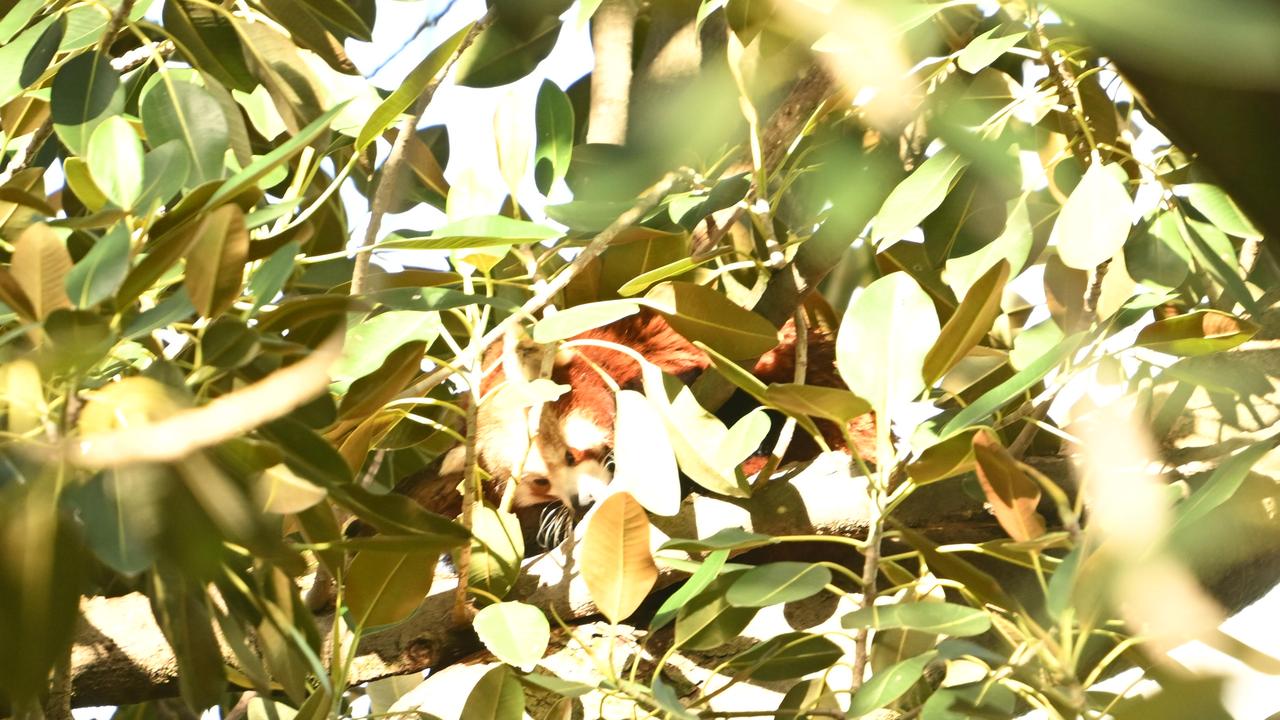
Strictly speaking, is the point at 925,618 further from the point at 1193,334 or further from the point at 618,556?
the point at 1193,334

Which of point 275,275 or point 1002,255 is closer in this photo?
→ point 275,275

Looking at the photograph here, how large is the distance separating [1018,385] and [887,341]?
0.16 metres

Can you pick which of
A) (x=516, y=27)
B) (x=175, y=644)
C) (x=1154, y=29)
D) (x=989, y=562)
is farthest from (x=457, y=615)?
(x=1154, y=29)

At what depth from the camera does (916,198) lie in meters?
1.32

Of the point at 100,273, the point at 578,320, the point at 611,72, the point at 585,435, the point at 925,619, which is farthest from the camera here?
the point at 585,435

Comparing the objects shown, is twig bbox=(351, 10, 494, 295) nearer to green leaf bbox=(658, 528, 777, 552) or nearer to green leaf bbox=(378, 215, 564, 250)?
green leaf bbox=(378, 215, 564, 250)

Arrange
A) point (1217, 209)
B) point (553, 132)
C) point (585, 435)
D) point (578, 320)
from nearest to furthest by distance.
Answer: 1. point (578, 320)
2. point (1217, 209)
3. point (553, 132)
4. point (585, 435)

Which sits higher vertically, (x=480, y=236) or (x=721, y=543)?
(x=480, y=236)

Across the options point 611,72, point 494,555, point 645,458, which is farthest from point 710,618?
point 611,72

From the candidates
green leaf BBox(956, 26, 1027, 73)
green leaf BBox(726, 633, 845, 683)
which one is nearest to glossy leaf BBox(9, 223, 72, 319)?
green leaf BBox(726, 633, 845, 683)

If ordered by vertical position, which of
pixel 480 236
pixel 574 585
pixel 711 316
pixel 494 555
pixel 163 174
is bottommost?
pixel 574 585

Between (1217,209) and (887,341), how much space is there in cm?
57

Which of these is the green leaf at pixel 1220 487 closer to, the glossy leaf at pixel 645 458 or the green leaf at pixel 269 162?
the glossy leaf at pixel 645 458

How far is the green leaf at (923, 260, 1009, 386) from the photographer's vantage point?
1.00 metres
